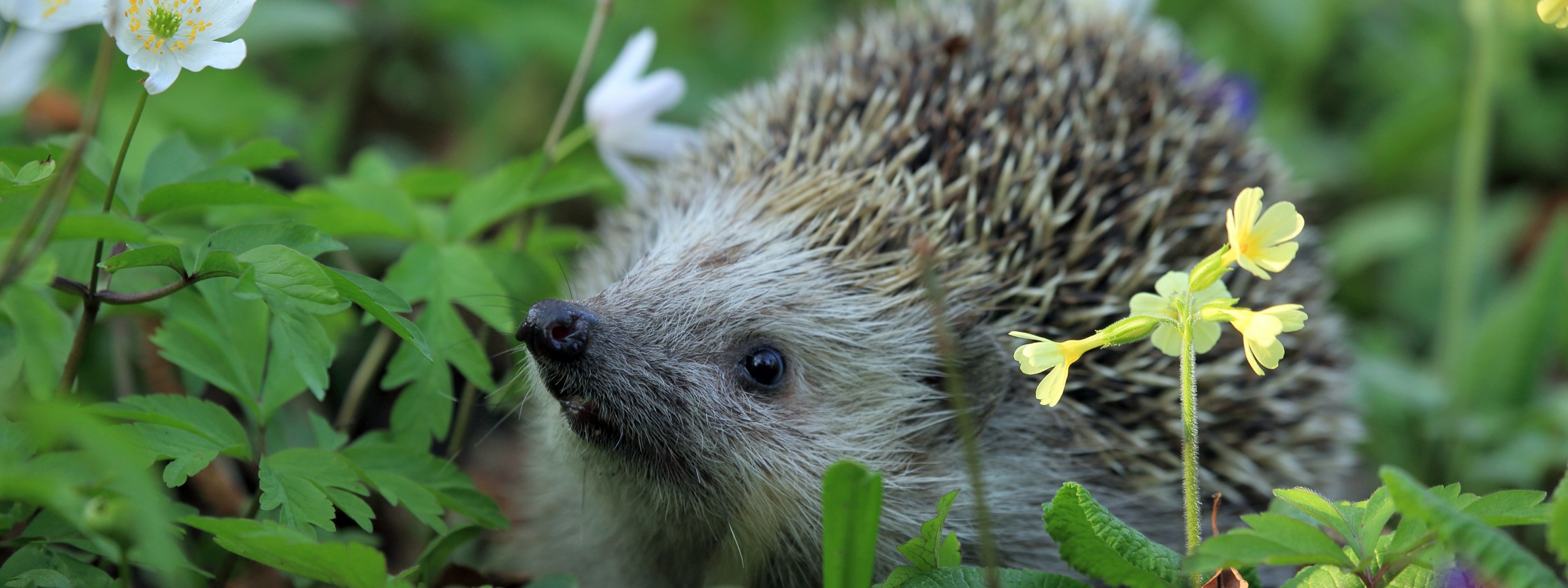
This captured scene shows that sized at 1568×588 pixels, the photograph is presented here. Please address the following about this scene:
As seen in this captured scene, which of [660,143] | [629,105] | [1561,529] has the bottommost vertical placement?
[1561,529]

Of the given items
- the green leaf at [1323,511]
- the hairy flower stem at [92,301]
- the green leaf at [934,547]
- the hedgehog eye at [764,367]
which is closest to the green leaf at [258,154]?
the hairy flower stem at [92,301]

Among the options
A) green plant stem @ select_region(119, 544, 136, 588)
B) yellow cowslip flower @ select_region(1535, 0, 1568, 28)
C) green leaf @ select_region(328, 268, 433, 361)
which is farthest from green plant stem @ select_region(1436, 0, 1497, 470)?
green plant stem @ select_region(119, 544, 136, 588)

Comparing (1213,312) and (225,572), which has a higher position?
(1213,312)

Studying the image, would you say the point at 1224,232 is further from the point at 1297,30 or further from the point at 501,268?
the point at 1297,30

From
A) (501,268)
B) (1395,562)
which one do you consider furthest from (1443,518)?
(501,268)

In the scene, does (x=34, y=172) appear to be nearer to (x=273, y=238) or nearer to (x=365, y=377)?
(x=273, y=238)

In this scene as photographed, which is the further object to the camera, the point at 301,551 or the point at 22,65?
the point at 22,65

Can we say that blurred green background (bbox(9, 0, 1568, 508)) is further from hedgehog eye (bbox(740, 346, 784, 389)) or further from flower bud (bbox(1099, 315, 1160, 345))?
flower bud (bbox(1099, 315, 1160, 345))

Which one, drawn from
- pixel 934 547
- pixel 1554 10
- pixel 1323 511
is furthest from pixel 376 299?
pixel 1554 10
